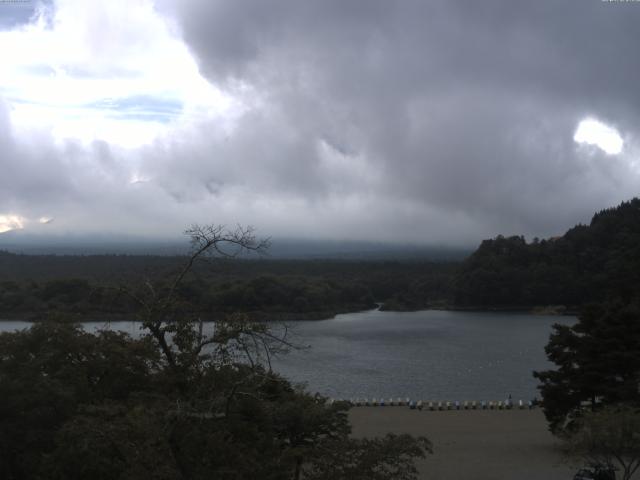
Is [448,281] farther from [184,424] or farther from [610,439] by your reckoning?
[184,424]

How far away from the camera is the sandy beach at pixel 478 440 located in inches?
431

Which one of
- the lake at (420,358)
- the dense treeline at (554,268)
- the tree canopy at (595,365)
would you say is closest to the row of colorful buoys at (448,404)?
the lake at (420,358)

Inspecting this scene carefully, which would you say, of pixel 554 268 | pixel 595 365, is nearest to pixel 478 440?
pixel 595 365

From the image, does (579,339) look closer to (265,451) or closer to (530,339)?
(265,451)

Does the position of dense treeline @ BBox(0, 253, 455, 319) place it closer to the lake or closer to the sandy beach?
the lake

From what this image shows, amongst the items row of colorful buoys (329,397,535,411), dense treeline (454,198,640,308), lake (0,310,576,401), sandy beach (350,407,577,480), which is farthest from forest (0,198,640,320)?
sandy beach (350,407,577,480)

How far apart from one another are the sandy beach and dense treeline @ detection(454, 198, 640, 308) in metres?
34.7

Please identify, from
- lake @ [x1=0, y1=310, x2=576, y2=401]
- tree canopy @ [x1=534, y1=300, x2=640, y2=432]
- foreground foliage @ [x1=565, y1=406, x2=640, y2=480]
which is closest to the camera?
foreground foliage @ [x1=565, y1=406, x2=640, y2=480]

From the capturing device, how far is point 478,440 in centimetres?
1384

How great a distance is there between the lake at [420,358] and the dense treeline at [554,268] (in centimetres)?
734

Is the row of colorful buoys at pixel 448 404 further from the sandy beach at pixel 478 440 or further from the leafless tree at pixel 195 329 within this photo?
the leafless tree at pixel 195 329

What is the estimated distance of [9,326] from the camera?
35219mm

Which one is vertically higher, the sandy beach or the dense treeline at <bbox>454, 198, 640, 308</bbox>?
the dense treeline at <bbox>454, 198, 640, 308</bbox>

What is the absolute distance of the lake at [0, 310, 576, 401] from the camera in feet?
71.5
